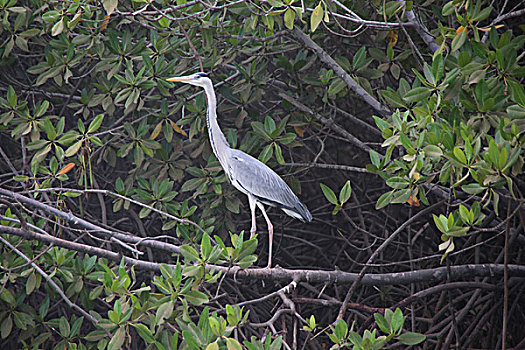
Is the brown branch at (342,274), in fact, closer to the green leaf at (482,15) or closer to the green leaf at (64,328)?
the green leaf at (64,328)

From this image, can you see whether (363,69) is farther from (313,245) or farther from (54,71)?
(54,71)

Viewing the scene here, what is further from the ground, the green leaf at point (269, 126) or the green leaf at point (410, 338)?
the green leaf at point (269, 126)

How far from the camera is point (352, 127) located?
3709 millimetres

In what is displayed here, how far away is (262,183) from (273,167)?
470 mm

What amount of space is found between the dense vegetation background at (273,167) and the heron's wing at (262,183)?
10cm

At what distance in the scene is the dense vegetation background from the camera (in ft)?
6.22

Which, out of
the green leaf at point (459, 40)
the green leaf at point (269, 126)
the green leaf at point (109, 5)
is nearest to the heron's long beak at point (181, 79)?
the green leaf at point (269, 126)

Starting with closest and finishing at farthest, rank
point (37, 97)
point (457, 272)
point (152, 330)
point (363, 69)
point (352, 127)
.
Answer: point (152, 330) < point (457, 272) < point (363, 69) < point (37, 97) < point (352, 127)

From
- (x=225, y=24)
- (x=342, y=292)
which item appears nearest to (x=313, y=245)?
(x=342, y=292)

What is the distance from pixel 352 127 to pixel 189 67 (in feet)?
3.81

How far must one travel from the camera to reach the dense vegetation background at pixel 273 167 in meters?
1.89

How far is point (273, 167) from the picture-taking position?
3299 millimetres

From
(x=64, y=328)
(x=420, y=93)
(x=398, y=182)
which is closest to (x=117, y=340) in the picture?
(x=64, y=328)

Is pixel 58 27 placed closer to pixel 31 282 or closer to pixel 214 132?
pixel 214 132
